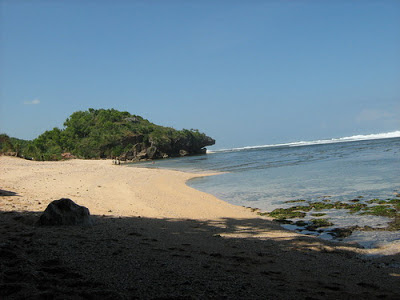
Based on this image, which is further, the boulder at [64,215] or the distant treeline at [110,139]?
the distant treeline at [110,139]

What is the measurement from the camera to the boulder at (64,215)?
20.9ft

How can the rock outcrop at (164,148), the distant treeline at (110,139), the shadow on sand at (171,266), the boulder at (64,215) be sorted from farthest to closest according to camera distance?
the rock outcrop at (164,148)
the distant treeline at (110,139)
the boulder at (64,215)
the shadow on sand at (171,266)

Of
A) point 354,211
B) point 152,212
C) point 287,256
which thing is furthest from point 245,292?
point 354,211

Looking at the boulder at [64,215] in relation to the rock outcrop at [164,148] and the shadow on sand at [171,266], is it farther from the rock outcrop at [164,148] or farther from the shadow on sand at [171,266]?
the rock outcrop at [164,148]

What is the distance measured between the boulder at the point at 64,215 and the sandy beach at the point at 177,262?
0.23 meters

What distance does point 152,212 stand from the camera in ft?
32.3

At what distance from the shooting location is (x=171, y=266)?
430 centimetres

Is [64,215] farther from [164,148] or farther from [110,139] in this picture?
[164,148]

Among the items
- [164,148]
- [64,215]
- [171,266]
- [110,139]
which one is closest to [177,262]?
[171,266]

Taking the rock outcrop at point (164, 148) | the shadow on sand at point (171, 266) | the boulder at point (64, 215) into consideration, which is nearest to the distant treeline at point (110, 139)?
the rock outcrop at point (164, 148)

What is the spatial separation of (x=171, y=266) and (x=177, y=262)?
0.24m

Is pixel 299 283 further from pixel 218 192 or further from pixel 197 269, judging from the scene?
pixel 218 192

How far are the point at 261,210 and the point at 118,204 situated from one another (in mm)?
5363

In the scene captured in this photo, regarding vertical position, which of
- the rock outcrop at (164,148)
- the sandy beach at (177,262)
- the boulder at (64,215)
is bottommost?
the sandy beach at (177,262)
